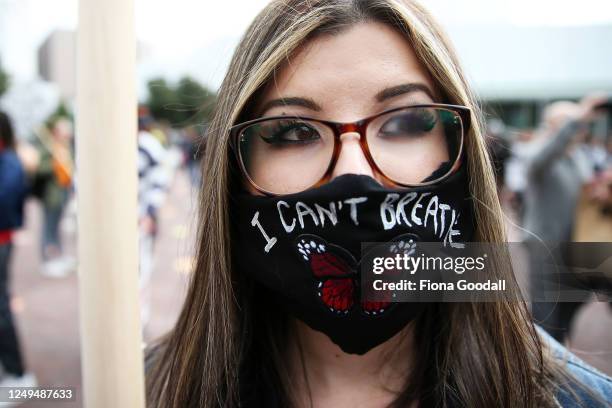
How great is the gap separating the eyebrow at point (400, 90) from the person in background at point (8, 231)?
3.14 metres

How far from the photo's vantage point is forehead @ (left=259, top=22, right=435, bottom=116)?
0.99 meters

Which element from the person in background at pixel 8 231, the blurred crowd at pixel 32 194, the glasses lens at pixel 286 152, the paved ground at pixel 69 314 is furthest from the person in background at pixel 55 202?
the glasses lens at pixel 286 152

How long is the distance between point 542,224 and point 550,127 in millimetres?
810

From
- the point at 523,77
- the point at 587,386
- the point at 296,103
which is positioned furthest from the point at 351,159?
the point at 523,77

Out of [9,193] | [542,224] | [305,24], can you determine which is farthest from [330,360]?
[9,193]

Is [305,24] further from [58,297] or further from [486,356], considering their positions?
[58,297]

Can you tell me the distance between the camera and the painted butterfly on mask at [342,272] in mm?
936

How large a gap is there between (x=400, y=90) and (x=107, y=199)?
63cm

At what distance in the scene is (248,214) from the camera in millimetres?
1049

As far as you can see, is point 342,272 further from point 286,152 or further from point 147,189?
point 147,189

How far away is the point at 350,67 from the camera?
3.26ft

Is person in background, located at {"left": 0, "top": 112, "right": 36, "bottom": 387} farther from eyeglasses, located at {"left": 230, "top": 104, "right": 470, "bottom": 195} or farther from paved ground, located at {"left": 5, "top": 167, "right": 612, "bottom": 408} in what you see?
eyeglasses, located at {"left": 230, "top": 104, "right": 470, "bottom": 195}

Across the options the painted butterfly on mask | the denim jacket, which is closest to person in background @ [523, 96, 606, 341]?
the denim jacket

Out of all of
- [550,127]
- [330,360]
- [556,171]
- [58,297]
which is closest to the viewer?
[330,360]
